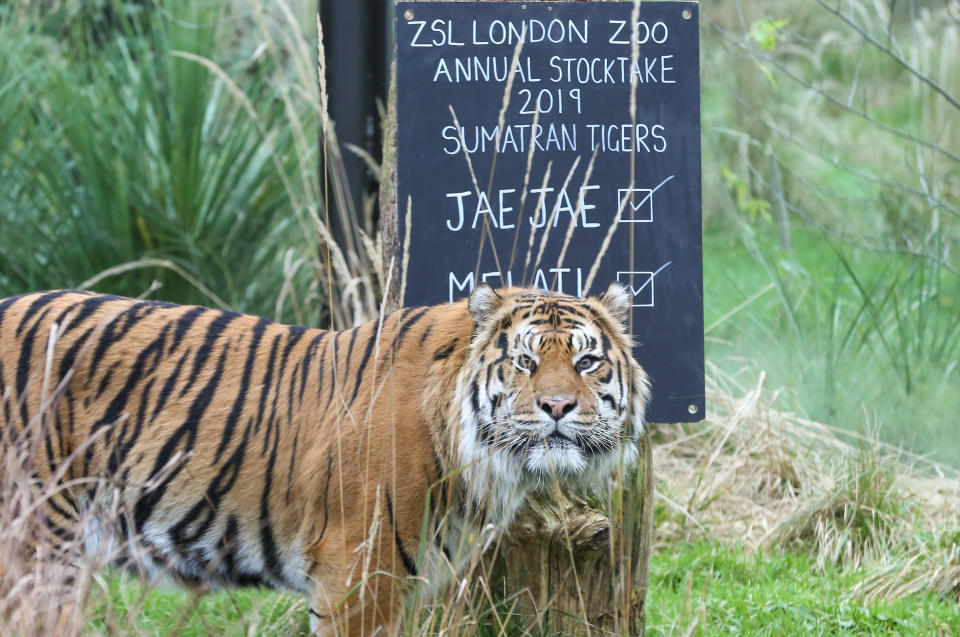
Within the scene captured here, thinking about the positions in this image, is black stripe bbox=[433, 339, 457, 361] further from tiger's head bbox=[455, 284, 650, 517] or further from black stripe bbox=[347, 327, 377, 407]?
black stripe bbox=[347, 327, 377, 407]

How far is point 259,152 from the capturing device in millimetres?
5863

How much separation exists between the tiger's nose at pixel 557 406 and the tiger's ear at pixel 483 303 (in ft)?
1.07

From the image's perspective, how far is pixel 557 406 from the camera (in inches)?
110

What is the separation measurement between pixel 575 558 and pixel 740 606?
0.78 meters

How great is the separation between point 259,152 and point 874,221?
4.78m

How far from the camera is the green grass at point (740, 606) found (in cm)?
366

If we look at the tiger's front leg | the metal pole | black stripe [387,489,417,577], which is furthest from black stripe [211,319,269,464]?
the metal pole

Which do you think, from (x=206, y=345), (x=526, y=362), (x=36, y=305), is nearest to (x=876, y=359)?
(x=526, y=362)

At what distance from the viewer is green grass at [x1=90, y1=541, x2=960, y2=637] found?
144 inches

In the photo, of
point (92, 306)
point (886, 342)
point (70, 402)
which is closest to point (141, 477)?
point (70, 402)

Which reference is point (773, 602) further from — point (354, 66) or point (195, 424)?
point (354, 66)

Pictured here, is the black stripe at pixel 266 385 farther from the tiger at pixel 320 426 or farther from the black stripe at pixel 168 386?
the black stripe at pixel 168 386

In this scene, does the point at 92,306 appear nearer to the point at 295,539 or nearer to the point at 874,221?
the point at 295,539

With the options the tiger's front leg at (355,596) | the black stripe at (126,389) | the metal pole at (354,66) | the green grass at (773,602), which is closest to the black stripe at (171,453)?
the black stripe at (126,389)
